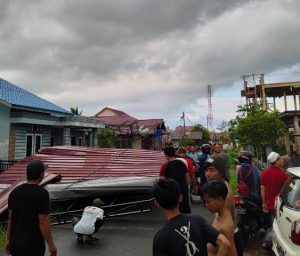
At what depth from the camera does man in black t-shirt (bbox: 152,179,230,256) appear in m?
2.08

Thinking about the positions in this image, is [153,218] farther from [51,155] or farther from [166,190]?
[166,190]

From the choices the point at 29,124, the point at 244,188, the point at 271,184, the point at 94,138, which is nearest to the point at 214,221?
the point at 271,184

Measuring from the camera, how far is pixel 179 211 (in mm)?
2666

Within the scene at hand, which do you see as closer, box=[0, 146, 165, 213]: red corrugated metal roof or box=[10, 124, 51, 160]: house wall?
box=[0, 146, 165, 213]: red corrugated metal roof

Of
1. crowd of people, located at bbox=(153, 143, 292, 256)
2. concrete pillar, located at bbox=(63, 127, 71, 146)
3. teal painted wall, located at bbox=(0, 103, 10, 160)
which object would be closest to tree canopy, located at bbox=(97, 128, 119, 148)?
concrete pillar, located at bbox=(63, 127, 71, 146)

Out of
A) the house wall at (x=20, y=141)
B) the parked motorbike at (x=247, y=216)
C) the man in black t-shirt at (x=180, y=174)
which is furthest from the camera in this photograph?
the house wall at (x=20, y=141)

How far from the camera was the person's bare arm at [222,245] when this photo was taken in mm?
2189

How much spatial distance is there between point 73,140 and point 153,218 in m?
15.9

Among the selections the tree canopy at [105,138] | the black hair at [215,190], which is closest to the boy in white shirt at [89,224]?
the black hair at [215,190]

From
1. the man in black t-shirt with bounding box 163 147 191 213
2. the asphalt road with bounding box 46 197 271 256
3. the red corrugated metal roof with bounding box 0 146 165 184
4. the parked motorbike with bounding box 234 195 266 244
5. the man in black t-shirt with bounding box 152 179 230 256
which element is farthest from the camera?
the red corrugated metal roof with bounding box 0 146 165 184

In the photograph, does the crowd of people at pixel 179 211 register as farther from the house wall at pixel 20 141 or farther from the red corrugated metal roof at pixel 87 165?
the house wall at pixel 20 141

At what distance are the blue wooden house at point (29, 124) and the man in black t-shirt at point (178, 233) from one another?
1546cm

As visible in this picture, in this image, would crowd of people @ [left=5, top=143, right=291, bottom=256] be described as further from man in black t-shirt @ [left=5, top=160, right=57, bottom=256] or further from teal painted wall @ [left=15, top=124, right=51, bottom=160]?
teal painted wall @ [left=15, top=124, right=51, bottom=160]

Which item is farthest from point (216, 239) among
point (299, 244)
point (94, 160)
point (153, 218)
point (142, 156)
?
point (142, 156)
